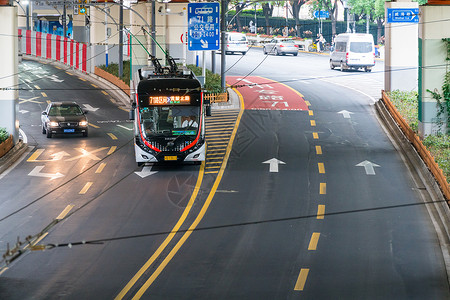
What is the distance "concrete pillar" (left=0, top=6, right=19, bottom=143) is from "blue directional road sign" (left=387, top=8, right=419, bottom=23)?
18521 millimetres

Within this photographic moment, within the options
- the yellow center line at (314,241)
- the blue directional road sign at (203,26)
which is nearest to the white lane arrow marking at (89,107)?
the blue directional road sign at (203,26)

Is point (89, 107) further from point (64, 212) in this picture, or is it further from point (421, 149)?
point (64, 212)

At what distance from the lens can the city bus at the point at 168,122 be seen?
33.7 metres

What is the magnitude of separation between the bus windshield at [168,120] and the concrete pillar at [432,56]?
10.4 m

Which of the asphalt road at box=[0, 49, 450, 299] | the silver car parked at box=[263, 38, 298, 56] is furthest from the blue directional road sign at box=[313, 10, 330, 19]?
the asphalt road at box=[0, 49, 450, 299]

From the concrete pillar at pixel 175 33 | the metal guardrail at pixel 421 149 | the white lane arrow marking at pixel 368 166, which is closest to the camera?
the metal guardrail at pixel 421 149

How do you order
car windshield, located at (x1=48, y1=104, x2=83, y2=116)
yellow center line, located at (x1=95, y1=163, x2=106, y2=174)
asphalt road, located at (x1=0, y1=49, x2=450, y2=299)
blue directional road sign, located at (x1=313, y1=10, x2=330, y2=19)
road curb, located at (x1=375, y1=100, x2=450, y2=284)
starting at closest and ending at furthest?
asphalt road, located at (x1=0, y1=49, x2=450, y2=299) < road curb, located at (x1=375, y1=100, x2=450, y2=284) < yellow center line, located at (x1=95, y1=163, x2=106, y2=174) < car windshield, located at (x1=48, y1=104, x2=83, y2=116) < blue directional road sign, located at (x1=313, y1=10, x2=330, y2=19)

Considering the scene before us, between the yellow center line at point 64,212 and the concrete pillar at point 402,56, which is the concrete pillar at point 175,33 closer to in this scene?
the concrete pillar at point 402,56

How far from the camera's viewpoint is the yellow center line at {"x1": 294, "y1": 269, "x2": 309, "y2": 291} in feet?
66.6

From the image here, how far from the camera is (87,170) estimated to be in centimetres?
3406

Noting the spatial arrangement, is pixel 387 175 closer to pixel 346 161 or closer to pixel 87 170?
pixel 346 161

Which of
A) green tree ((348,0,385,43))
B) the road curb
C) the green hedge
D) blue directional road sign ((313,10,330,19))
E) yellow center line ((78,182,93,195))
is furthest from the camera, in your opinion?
blue directional road sign ((313,10,330,19))

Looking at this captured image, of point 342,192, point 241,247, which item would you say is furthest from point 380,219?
point 241,247

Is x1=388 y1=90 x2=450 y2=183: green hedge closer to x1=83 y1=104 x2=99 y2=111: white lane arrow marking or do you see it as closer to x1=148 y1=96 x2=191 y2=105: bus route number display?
x1=148 y1=96 x2=191 y2=105: bus route number display
